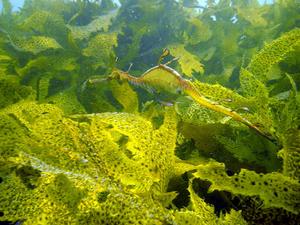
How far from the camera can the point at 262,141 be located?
2.78 ft

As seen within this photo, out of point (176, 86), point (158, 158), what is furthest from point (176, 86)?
point (158, 158)

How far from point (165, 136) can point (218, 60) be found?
4.48 feet

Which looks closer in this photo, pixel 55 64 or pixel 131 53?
pixel 55 64

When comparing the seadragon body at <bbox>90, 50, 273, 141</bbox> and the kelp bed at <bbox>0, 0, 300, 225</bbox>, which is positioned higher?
the seadragon body at <bbox>90, 50, 273, 141</bbox>

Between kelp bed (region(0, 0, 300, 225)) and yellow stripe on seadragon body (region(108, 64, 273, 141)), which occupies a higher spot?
yellow stripe on seadragon body (region(108, 64, 273, 141))

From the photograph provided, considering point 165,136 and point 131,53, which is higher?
point 131,53

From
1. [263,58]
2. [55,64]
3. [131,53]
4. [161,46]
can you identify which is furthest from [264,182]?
[161,46]

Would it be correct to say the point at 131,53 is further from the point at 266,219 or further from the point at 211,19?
the point at 266,219

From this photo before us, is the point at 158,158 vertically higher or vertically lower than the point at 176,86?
lower

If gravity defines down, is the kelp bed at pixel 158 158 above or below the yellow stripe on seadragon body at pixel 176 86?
below

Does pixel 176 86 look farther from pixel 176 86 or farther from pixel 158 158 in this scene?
pixel 158 158

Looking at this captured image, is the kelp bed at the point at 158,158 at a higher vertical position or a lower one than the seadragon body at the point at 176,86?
lower

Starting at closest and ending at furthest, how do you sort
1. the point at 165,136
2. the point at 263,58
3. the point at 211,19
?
the point at 165,136 < the point at 263,58 < the point at 211,19

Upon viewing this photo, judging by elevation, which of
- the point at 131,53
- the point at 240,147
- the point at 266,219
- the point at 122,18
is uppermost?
the point at 122,18
